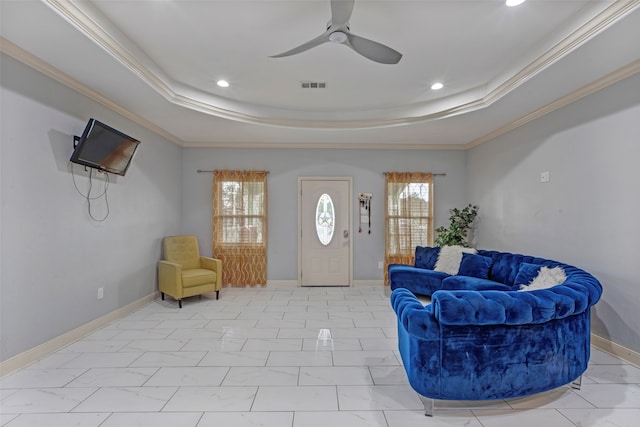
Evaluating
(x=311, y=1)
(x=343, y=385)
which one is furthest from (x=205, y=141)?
(x=343, y=385)

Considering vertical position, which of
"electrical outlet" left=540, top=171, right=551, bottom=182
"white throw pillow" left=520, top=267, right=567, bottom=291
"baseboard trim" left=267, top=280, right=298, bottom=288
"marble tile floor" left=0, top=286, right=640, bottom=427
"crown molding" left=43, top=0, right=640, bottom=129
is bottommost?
"marble tile floor" left=0, top=286, right=640, bottom=427

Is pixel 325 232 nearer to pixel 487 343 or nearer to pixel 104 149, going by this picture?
pixel 104 149

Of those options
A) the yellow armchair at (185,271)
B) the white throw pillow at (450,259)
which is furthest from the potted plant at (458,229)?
the yellow armchair at (185,271)

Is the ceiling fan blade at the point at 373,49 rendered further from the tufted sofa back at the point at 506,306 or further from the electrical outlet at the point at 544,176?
the electrical outlet at the point at 544,176

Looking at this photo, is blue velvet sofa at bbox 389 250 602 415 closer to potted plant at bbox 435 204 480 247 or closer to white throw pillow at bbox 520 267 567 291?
white throw pillow at bbox 520 267 567 291

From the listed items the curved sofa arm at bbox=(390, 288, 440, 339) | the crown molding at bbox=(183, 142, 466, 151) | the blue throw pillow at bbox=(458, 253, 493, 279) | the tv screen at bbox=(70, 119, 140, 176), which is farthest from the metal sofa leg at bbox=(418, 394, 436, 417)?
the crown molding at bbox=(183, 142, 466, 151)

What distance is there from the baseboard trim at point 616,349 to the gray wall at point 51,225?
541cm

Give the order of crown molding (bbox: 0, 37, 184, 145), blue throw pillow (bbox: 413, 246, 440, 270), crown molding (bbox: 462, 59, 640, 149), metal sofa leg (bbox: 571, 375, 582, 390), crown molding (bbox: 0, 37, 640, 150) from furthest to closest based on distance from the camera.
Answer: blue throw pillow (bbox: 413, 246, 440, 270) < crown molding (bbox: 462, 59, 640, 149) < crown molding (bbox: 0, 37, 640, 150) < crown molding (bbox: 0, 37, 184, 145) < metal sofa leg (bbox: 571, 375, 582, 390)

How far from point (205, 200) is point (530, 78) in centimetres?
518

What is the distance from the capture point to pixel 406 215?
607 cm

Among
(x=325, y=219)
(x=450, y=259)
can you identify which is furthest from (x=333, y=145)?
(x=450, y=259)

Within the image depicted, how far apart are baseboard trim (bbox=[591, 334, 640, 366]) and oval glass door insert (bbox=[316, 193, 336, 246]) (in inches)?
154

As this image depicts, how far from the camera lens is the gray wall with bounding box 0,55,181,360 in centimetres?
272

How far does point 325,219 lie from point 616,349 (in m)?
4.23
